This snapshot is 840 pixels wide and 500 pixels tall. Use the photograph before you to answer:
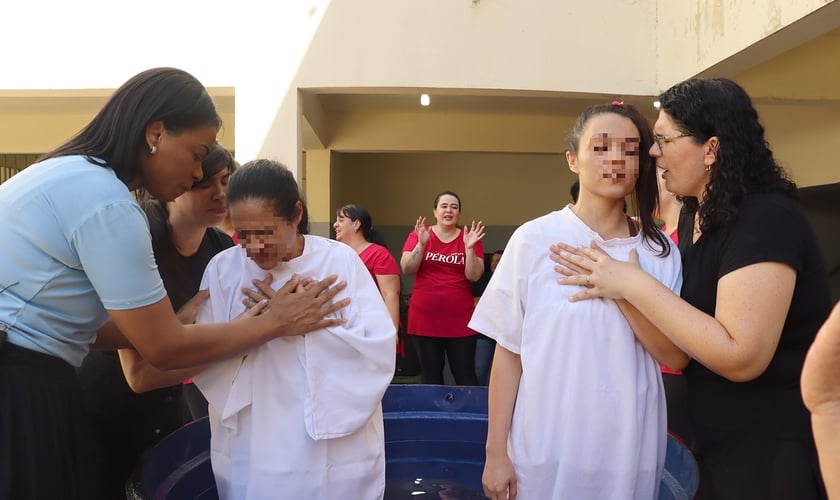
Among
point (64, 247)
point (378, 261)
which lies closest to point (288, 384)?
point (64, 247)

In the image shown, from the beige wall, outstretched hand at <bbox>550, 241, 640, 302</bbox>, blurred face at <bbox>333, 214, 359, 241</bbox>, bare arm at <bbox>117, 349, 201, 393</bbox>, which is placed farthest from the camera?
the beige wall

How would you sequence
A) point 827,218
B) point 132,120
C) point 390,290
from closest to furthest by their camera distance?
1. point 132,120
2. point 390,290
3. point 827,218

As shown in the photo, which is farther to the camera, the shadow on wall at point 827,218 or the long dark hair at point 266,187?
the shadow on wall at point 827,218

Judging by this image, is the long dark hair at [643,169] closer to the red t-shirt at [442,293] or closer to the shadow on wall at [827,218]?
the red t-shirt at [442,293]

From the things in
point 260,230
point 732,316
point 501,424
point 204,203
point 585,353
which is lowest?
point 501,424

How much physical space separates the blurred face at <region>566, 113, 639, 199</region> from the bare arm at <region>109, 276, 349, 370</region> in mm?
736

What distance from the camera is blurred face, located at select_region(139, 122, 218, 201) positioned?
163 centimetres

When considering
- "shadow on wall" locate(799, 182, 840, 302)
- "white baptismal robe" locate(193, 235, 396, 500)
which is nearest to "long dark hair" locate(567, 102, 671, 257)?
"white baptismal robe" locate(193, 235, 396, 500)

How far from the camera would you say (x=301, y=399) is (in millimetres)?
1788

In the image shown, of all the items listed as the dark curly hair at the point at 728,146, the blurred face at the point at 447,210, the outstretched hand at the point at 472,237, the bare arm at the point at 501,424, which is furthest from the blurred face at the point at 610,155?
the blurred face at the point at 447,210

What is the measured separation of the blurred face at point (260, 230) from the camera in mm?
1753

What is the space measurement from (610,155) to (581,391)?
0.61 meters

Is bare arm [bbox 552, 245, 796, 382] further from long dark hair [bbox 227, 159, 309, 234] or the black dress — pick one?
long dark hair [bbox 227, 159, 309, 234]

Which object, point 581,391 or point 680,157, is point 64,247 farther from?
point 680,157
